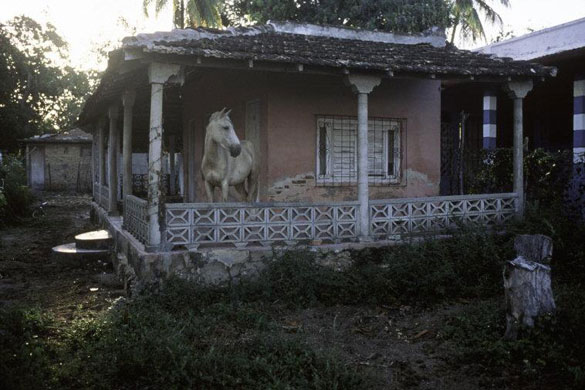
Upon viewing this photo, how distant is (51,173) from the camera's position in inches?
1310

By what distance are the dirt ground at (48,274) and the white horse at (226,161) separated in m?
2.39

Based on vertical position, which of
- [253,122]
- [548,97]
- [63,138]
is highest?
[63,138]

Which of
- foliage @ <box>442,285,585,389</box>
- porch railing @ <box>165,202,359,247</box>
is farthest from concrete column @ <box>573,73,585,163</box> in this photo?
foliage @ <box>442,285,585,389</box>

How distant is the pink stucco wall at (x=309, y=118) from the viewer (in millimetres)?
9922

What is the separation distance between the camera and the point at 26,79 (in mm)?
33625

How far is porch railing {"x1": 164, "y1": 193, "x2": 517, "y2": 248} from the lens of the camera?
7.97 metres

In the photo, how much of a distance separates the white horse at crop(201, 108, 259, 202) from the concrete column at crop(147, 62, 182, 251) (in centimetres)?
96

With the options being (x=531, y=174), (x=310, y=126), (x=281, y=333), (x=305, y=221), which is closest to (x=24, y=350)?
(x=281, y=333)

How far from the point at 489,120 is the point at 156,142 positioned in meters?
8.22

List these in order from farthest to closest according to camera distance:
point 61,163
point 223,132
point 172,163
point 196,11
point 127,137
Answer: point 61,163 < point 196,11 < point 172,163 < point 127,137 < point 223,132

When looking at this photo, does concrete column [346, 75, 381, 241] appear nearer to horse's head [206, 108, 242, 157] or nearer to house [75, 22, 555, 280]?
house [75, 22, 555, 280]

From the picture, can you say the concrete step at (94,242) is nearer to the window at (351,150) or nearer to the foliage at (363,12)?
the window at (351,150)

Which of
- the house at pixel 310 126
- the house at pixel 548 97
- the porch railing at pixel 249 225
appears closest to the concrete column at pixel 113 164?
the house at pixel 310 126

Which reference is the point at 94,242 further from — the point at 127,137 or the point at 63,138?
the point at 63,138
